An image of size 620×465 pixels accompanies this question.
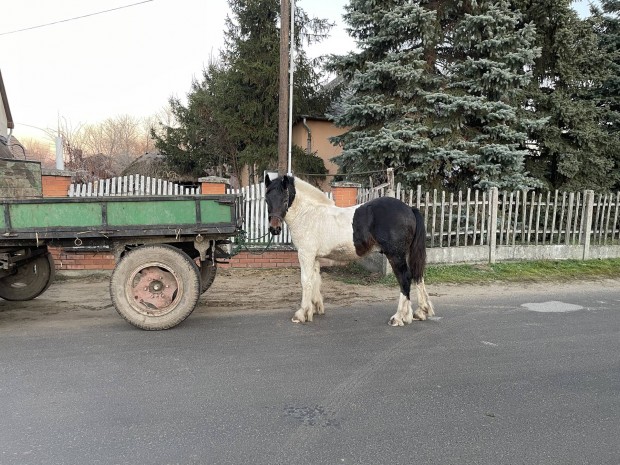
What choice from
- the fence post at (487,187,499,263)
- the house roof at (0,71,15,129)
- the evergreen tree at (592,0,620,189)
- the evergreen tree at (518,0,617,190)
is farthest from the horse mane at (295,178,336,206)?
the house roof at (0,71,15,129)

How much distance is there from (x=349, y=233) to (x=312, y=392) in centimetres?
243

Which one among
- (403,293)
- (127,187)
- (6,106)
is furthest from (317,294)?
(6,106)

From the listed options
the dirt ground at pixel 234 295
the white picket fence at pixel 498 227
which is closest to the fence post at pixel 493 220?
the white picket fence at pixel 498 227

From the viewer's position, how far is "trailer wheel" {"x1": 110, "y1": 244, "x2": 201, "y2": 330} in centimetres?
496

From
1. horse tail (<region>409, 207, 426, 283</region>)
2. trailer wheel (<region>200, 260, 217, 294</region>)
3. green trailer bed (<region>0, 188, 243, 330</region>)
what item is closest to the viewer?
green trailer bed (<region>0, 188, 243, 330</region>)

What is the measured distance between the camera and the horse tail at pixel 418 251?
5.49 meters

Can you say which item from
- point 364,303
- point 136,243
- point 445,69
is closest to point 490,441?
point 364,303

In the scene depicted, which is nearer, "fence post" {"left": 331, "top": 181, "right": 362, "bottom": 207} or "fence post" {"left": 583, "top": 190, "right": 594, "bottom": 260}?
"fence post" {"left": 331, "top": 181, "right": 362, "bottom": 207}

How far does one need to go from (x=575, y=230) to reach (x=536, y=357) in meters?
6.99

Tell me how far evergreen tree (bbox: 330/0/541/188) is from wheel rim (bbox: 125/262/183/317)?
6.61 metres

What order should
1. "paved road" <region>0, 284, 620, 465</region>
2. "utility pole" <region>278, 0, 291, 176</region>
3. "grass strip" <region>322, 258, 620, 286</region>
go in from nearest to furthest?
"paved road" <region>0, 284, 620, 465</region> < "grass strip" <region>322, 258, 620, 286</region> < "utility pole" <region>278, 0, 291, 176</region>

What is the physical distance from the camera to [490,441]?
2812 millimetres

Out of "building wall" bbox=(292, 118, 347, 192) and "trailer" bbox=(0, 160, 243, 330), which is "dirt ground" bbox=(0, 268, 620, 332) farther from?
"building wall" bbox=(292, 118, 347, 192)

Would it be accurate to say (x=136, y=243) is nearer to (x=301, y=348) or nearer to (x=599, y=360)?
(x=301, y=348)
